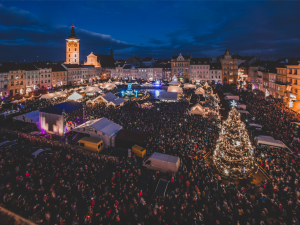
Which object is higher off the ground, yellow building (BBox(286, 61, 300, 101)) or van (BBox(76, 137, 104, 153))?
yellow building (BBox(286, 61, 300, 101))

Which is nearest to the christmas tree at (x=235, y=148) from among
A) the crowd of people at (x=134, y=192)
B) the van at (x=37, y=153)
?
the crowd of people at (x=134, y=192)

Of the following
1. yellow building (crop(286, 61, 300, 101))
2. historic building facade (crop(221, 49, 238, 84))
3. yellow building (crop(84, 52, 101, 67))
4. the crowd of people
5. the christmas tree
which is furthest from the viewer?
yellow building (crop(84, 52, 101, 67))

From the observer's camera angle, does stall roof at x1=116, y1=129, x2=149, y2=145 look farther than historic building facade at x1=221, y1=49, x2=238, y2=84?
No

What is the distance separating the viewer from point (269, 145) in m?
14.4

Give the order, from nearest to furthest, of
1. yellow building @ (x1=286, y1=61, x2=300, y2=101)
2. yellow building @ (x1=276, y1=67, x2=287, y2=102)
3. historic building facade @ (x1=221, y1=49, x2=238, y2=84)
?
yellow building @ (x1=286, y1=61, x2=300, y2=101)
yellow building @ (x1=276, y1=67, x2=287, y2=102)
historic building facade @ (x1=221, y1=49, x2=238, y2=84)

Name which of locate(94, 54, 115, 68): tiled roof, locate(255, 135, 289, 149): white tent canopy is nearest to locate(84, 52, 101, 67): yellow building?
locate(94, 54, 115, 68): tiled roof

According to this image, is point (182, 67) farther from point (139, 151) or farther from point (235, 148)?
point (235, 148)

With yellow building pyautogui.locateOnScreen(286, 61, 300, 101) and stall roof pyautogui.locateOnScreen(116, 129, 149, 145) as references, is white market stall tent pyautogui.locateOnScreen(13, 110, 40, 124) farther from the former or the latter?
yellow building pyautogui.locateOnScreen(286, 61, 300, 101)

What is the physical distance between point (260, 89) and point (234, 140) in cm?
4592

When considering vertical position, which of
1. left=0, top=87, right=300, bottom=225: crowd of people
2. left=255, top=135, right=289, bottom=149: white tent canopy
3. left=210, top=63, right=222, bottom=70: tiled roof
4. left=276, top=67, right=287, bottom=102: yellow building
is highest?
left=210, top=63, right=222, bottom=70: tiled roof

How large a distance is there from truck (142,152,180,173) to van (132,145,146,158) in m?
1.40

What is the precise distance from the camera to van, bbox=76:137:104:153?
1484cm

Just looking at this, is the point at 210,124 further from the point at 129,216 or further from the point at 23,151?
the point at 23,151

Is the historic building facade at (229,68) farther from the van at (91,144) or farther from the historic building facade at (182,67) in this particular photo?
the van at (91,144)
